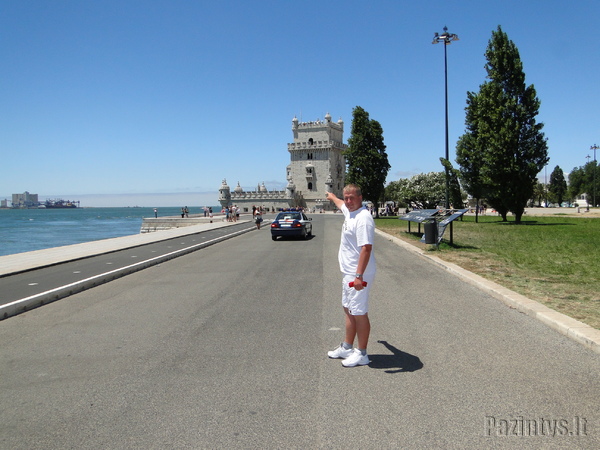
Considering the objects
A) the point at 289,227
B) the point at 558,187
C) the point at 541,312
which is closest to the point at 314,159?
the point at 558,187

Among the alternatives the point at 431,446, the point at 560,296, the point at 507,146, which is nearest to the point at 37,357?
the point at 431,446

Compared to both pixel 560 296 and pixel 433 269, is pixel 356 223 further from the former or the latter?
pixel 433 269

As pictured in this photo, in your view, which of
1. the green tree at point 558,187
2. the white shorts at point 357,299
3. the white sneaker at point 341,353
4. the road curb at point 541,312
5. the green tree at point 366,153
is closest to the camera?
the white shorts at point 357,299

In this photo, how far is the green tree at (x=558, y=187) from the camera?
112312 millimetres

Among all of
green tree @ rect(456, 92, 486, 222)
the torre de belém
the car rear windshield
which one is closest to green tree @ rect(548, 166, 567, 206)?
the torre de belém

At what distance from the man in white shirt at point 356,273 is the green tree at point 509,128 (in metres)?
28.5

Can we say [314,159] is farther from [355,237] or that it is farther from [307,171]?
[355,237]

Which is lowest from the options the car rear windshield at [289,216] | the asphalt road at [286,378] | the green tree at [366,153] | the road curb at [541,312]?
the asphalt road at [286,378]

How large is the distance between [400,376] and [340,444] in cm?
145

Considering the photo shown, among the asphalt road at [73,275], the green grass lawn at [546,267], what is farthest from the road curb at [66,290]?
the green grass lawn at [546,267]

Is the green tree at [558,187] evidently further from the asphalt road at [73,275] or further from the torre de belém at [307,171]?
the asphalt road at [73,275]

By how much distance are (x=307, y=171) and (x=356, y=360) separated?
9542 centimetres

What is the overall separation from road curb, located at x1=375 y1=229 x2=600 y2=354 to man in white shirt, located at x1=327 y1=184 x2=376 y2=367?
2.60 metres

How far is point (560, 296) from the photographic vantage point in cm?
784
